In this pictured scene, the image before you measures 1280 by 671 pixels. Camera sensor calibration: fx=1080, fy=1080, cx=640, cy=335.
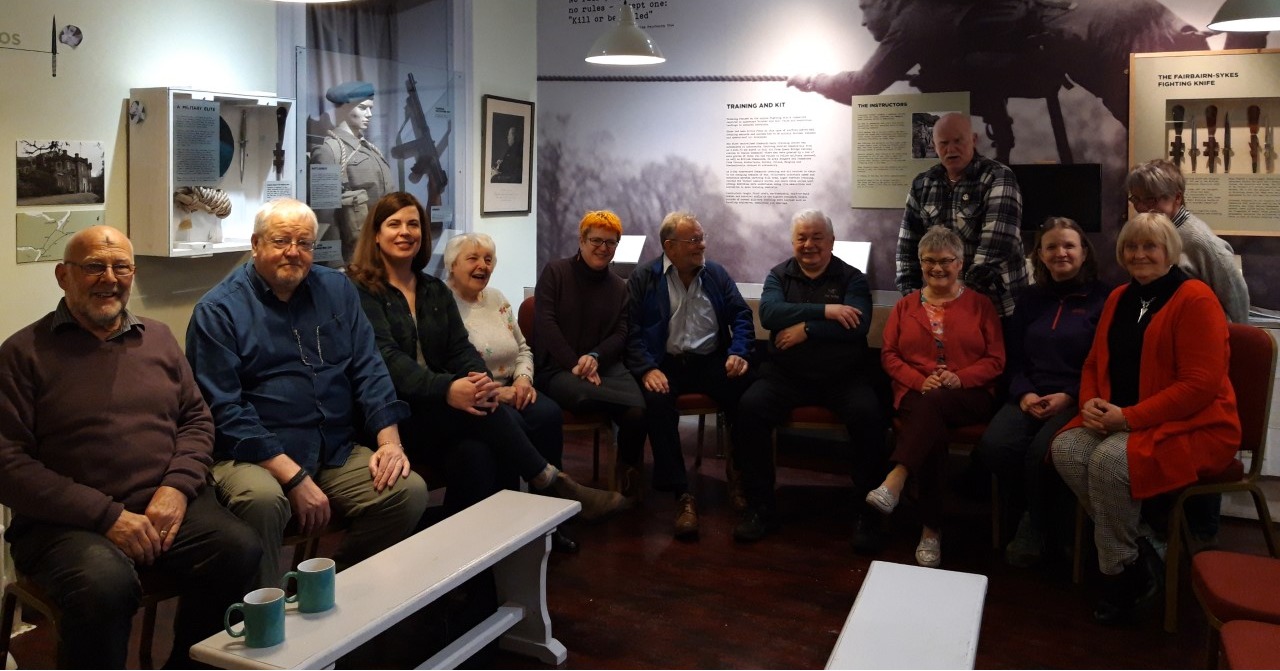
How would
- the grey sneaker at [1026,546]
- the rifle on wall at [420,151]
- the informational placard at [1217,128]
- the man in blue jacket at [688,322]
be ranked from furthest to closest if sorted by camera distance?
the rifle on wall at [420,151]
the informational placard at [1217,128]
the man in blue jacket at [688,322]
the grey sneaker at [1026,546]

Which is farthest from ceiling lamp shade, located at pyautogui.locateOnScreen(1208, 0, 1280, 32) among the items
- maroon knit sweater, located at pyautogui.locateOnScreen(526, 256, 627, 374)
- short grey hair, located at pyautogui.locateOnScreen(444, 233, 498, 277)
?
short grey hair, located at pyautogui.locateOnScreen(444, 233, 498, 277)

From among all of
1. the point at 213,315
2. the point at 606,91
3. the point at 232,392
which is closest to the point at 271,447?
the point at 232,392

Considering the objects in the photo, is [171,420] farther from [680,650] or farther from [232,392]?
[680,650]

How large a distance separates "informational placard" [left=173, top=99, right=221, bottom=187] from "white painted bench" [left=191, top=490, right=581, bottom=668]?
66.7 inches

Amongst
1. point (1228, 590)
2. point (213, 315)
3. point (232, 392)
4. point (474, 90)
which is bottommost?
point (1228, 590)

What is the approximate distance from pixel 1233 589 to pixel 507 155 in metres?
4.55

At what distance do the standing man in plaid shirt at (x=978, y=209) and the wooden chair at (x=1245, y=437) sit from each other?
0.94m

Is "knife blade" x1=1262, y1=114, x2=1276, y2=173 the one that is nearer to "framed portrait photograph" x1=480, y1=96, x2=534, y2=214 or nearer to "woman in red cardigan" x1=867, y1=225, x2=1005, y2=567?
"woman in red cardigan" x1=867, y1=225, x2=1005, y2=567

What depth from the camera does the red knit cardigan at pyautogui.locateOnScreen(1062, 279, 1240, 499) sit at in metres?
3.42

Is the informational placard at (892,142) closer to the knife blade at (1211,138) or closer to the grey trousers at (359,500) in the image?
the knife blade at (1211,138)

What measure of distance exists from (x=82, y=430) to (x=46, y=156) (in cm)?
129

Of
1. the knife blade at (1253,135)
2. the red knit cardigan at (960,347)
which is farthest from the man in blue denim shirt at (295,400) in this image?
the knife blade at (1253,135)

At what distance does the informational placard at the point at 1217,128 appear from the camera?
4.75m

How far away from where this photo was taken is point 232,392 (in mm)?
3041
